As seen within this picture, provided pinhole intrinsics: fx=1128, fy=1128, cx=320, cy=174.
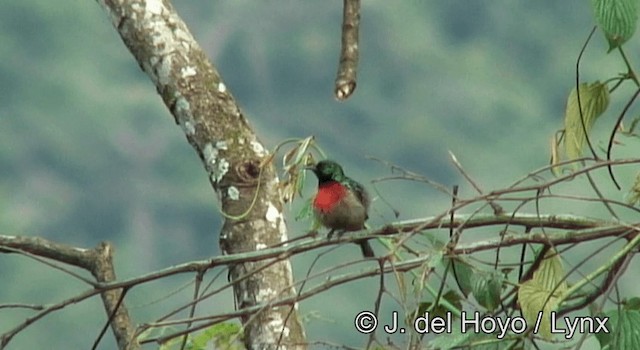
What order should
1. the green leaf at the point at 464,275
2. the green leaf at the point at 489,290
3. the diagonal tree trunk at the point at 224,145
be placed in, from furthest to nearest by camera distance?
the diagonal tree trunk at the point at 224,145 < the green leaf at the point at 464,275 < the green leaf at the point at 489,290

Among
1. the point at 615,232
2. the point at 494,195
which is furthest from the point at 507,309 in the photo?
the point at 494,195

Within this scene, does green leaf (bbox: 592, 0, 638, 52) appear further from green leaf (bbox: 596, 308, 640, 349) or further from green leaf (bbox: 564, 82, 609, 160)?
green leaf (bbox: 596, 308, 640, 349)

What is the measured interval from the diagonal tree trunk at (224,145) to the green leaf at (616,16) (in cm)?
85

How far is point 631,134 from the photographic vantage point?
1.76m

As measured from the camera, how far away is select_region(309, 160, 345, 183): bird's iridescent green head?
227cm

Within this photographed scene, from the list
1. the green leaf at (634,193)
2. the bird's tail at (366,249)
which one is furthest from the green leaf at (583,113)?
the bird's tail at (366,249)

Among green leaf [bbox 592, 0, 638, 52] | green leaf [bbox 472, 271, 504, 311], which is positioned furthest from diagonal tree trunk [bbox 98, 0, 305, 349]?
green leaf [bbox 592, 0, 638, 52]

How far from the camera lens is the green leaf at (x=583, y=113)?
170cm

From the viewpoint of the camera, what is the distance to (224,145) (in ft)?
7.40

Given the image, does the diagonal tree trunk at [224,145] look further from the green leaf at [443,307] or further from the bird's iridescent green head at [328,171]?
the green leaf at [443,307]

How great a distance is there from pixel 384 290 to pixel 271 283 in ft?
2.00

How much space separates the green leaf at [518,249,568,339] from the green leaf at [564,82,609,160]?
0.17 m

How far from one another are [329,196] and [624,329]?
853mm

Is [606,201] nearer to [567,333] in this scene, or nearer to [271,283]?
[567,333]
